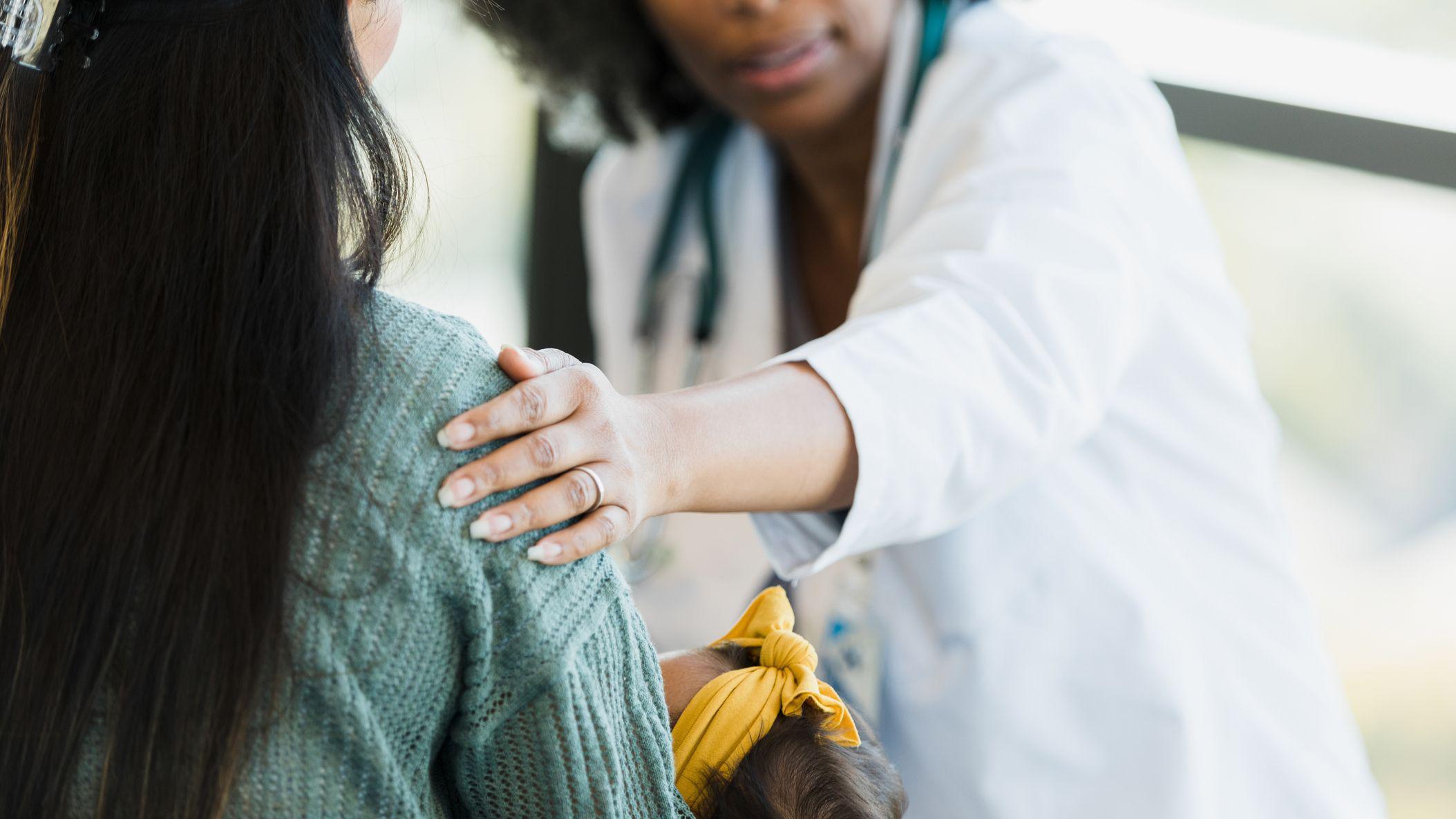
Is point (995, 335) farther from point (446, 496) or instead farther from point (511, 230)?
point (511, 230)

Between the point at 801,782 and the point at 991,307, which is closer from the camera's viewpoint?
the point at 801,782

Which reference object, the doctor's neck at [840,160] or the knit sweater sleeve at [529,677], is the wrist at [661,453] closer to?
the knit sweater sleeve at [529,677]

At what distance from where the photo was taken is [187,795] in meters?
0.48

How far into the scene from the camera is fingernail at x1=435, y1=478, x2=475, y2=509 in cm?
51

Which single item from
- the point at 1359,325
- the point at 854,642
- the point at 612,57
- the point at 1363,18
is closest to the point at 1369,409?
the point at 1359,325

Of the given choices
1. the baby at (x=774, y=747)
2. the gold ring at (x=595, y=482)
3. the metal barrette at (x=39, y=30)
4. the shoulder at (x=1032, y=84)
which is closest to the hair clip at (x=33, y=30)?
the metal barrette at (x=39, y=30)

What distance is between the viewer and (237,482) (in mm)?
487

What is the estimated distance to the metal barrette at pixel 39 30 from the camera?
1.69 ft

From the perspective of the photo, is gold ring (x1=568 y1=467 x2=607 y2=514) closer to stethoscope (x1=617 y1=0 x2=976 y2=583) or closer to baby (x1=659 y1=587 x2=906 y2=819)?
baby (x1=659 y1=587 x2=906 y2=819)

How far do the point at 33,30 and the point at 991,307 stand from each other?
57 centimetres

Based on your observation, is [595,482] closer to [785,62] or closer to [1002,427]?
[1002,427]

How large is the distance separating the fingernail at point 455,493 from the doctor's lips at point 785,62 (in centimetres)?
74

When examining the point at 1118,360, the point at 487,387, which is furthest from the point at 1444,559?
the point at 487,387

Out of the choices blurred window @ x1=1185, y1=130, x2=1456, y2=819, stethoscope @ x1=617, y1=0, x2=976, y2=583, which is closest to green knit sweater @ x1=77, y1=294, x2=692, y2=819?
stethoscope @ x1=617, y1=0, x2=976, y2=583
